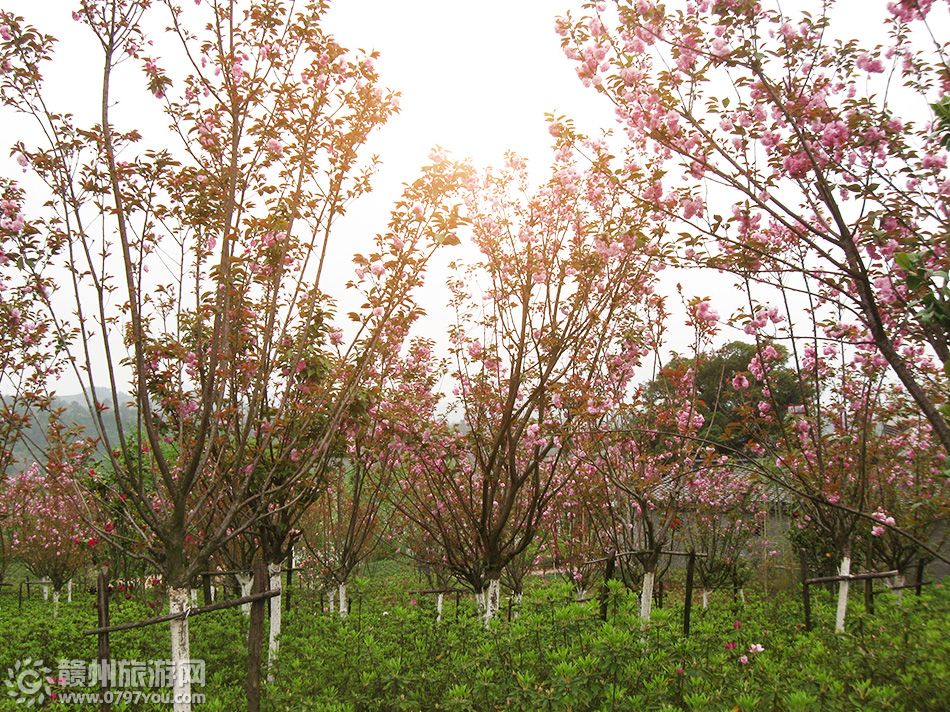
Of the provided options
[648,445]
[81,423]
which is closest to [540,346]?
[648,445]

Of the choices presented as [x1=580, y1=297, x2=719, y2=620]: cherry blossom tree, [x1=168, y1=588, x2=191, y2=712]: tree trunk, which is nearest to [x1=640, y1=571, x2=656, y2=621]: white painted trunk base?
[x1=580, y1=297, x2=719, y2=620]: cherry blossom tree

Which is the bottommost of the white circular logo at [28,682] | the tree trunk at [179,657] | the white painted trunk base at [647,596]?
the white circular logo at [28,682]

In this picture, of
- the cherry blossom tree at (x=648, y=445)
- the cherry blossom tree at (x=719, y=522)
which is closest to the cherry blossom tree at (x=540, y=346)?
the cherry blossom tree at (x=648, y=445)

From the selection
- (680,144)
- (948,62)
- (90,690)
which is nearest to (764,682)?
(680,144)

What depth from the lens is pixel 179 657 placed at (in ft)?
13.0

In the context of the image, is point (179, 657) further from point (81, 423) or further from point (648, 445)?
point (81, 423)

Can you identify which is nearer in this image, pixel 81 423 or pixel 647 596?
pixel 647 596

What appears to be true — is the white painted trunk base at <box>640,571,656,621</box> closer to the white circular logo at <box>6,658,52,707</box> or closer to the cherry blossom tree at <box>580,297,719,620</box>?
the cherry blossom tree at <box>580,297,719,620</box>

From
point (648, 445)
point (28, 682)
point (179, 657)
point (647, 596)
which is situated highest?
point (648, 445)

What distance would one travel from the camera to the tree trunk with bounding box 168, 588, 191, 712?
389 cm

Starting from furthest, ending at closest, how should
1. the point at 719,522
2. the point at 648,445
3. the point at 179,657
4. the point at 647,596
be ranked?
the point at 719,522 < the point at 648,445 < the point at 647,596 < the point at 179,657

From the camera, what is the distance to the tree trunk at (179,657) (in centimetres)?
389

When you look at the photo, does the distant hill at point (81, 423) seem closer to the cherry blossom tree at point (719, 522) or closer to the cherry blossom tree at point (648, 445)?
the cherry blossom tree at point (648, 445)

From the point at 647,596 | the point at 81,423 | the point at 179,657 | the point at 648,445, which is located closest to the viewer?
the point at 179,657
